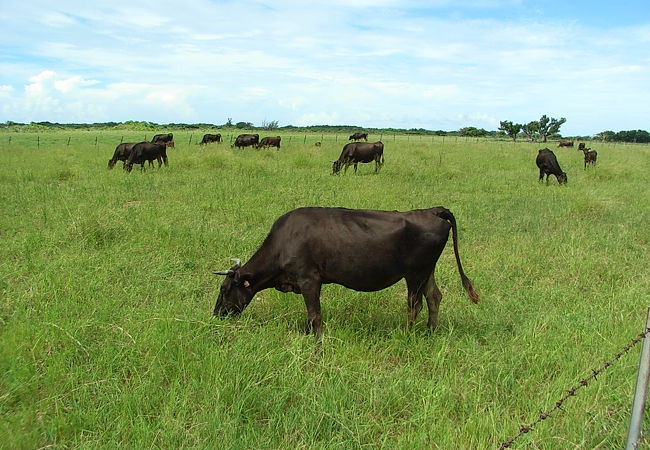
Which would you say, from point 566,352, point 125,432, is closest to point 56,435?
point 125,432

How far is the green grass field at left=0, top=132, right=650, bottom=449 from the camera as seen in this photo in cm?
349

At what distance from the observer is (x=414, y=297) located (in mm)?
5188

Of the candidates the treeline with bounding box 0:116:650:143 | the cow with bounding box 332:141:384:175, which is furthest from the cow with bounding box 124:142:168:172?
the treeline with bounding box 0:116:650:143

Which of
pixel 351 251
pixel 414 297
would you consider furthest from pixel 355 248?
pixel 414 297

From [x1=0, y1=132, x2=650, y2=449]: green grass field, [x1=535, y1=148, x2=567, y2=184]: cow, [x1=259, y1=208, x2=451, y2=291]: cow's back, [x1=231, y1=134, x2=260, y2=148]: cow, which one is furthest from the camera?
[x1=231, y1=134, x2=260, y2=148]: cow

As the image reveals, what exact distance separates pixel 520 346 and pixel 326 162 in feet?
57.4

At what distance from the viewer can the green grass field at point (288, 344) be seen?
3.49m

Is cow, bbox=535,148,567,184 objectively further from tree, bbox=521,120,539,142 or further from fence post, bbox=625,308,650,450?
tree, bbox=521,120,539,142

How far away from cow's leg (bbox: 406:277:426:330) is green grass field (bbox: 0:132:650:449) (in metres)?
0.19

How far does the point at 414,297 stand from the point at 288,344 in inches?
54.8

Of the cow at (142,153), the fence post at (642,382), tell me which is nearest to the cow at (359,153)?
the cow at (142,153)

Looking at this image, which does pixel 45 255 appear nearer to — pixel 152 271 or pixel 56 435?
pixel 152 271

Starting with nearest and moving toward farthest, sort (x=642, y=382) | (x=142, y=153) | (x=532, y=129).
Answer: (x=642, y=382) < (x=142, y=153) < (x=532, y=129)

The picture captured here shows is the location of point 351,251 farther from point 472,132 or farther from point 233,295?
point 472,132
